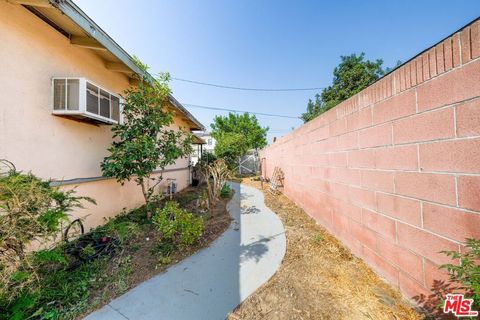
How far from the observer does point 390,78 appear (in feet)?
6.86

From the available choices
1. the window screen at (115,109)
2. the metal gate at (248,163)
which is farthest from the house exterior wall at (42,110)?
the metal gate at (248,163)

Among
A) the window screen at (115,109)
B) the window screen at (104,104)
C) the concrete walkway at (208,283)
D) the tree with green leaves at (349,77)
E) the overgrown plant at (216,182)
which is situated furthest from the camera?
the tree with green leaves at (349,77)

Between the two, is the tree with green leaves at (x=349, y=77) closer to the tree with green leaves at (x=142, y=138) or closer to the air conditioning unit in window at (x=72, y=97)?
the tree with green leaves at (x=142, y=138)

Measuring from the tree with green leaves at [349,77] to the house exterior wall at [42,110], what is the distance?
65.3ft

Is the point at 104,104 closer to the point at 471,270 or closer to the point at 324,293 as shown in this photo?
the point at 324,293

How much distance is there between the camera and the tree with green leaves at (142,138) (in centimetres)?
373

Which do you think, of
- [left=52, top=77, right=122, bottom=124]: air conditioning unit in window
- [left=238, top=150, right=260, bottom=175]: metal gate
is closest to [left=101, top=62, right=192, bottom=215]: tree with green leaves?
[left=52, top=77, right=122, bottom=124]: air conditioning unit in window

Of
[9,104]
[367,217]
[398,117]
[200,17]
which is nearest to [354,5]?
[200,17]

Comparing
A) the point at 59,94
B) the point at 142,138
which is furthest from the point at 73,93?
the point at 142,138

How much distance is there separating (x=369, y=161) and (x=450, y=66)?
4.04ft

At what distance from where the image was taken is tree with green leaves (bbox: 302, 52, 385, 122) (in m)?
18.9

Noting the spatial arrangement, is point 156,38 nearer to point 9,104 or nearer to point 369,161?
point 9,104

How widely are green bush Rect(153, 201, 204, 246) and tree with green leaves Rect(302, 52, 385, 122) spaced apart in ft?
64.2

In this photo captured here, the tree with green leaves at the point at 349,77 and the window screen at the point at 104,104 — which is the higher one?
the tree with green leaves at the point at 349,77
